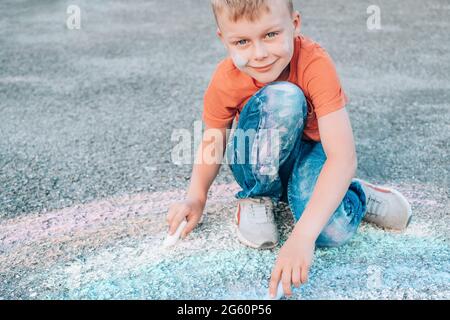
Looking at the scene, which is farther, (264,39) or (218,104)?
(218,104)

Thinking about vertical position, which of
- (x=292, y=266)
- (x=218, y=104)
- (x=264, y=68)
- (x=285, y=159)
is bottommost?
(x=292, y=266)

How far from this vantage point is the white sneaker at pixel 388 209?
6.44ft

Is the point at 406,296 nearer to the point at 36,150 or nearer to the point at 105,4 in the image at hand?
the point at 36,150

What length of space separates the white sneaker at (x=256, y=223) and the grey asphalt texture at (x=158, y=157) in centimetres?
4

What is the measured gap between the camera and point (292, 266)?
5.08ft

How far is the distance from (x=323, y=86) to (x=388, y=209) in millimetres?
497

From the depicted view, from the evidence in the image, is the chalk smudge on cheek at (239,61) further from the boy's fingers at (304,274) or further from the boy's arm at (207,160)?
the boy's fingers at (304,274)

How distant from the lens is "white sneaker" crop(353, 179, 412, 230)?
1964mm

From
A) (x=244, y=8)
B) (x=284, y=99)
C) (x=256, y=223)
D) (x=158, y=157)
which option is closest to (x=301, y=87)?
(x=284, y=99)

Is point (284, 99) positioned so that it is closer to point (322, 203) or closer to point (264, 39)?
point (264, 39)

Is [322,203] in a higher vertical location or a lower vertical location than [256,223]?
higher

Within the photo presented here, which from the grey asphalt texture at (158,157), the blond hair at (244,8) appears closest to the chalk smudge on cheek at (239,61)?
the blond hair at (244,8)

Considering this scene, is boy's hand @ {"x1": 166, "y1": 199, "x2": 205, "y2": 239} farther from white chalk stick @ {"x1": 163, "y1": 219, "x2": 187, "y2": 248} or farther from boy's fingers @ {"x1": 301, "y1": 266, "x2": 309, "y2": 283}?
boy's fingers @ {"x1": 301, "y1": 266, "x2": 309, "y2": 283}
